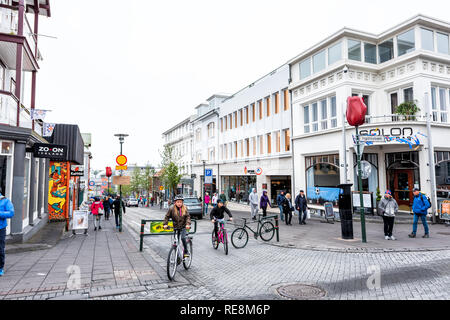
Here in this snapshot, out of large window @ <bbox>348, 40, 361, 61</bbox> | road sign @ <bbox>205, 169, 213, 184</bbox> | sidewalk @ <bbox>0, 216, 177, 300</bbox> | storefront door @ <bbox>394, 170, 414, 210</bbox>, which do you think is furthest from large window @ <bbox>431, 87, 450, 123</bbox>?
sidewalk @ <bbox>0, 216, 177, 300</bbox>

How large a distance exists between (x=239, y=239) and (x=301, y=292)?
4.58m

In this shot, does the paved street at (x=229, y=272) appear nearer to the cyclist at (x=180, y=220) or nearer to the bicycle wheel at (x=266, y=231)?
the bicycle wheel at (x=266, y=231)

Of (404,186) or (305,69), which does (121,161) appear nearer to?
(305,69)

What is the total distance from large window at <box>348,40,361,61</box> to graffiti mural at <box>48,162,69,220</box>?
18.5 m

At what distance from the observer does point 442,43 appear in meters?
17.9

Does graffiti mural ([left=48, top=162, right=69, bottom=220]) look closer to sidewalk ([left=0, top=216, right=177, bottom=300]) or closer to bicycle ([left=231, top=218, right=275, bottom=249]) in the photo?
sidewalk ([left=0, top=216, right=177, bottom=300])

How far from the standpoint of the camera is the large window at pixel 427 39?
17172 mm

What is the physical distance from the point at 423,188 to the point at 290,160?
890cm

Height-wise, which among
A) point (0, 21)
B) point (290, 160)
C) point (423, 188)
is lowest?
point (423, 188)

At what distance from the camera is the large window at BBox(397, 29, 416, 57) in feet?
56.9
